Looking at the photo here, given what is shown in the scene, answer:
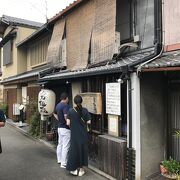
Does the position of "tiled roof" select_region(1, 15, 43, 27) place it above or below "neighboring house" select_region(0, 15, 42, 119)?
above

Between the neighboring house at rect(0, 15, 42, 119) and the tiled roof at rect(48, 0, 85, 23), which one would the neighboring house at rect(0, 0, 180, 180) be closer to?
the tiled roof at rect(48, 0, 85, 23)

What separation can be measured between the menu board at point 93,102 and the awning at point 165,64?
2427mm

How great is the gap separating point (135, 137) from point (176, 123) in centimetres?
123

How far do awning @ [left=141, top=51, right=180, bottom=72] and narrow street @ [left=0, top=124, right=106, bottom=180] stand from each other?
3.13 m

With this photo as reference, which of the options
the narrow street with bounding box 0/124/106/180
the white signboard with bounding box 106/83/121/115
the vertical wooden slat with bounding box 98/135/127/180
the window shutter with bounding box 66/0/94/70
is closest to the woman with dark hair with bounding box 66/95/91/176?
the narrow street with bounding box 0/124/106/180

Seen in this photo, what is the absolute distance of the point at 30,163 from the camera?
9.14m

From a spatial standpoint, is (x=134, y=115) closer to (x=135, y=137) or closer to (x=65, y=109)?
(x=135, y=137)

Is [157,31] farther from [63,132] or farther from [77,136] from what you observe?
[63,132]

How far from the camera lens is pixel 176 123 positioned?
7352 mm

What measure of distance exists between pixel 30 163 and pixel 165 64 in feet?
17.8

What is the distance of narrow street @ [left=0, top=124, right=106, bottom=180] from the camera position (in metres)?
7.71

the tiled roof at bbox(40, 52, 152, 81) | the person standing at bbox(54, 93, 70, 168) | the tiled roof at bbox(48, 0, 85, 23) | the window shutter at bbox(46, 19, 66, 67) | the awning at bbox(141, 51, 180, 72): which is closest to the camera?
the awning at bbox(141, 51, 180, 72)

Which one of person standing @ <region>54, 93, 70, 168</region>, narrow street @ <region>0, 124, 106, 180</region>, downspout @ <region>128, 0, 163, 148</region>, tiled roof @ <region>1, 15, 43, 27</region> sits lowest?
narrow street @ <region>0, 124, 106, 180</region>

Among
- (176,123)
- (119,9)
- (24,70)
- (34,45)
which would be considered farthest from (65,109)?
(24,70)
